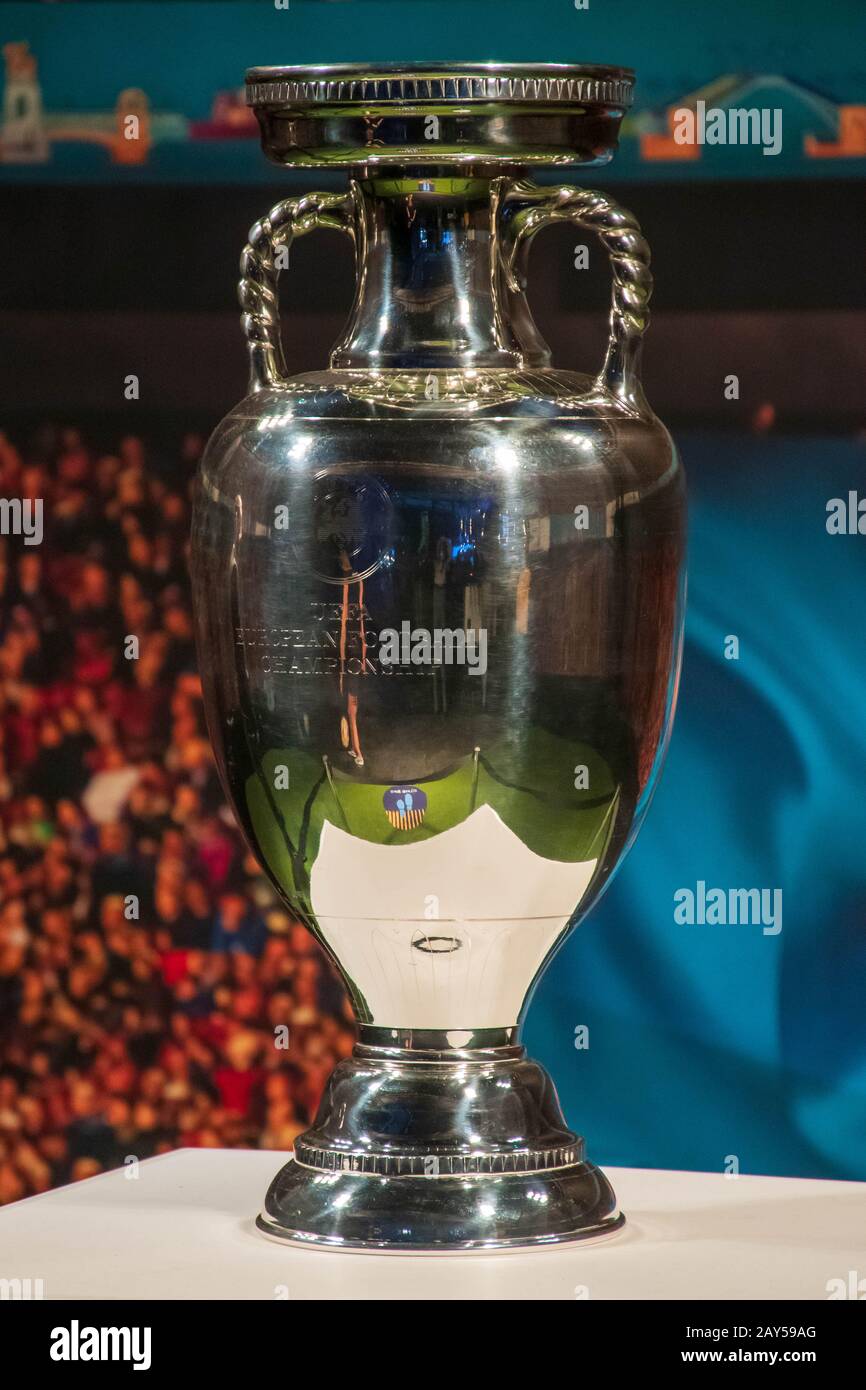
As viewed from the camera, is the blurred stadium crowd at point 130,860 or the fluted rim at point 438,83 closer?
the fluted rim at point 438,83

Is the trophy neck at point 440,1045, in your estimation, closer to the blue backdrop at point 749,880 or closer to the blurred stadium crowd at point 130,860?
the blue backdrop at point 749,880

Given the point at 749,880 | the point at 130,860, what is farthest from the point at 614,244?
the point at 130,860

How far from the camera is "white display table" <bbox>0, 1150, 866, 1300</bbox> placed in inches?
56.7

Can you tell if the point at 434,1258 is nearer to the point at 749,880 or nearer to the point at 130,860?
the point at 749,880

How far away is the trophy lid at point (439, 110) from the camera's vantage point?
4.90ft

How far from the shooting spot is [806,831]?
2.29 m

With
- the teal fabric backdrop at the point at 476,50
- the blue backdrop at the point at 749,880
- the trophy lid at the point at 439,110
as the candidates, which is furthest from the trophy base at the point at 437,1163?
the teal fabric backdrop at the point at 476,50

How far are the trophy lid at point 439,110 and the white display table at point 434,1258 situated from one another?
728 millimetres

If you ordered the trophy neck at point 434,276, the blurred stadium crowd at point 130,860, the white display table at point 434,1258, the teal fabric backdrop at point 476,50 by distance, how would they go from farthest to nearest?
the blurred stadium crowd at point 130,860 → the teal fabric backdrop at point 476,50 → the trophy neck at point 434,276 → the white display table at point 434,1258

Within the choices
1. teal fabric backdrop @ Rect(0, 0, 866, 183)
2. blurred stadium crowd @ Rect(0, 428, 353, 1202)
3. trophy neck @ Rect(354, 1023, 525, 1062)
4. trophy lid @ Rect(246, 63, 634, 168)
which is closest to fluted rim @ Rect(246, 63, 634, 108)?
trophy lid @ Rect(246, 63, 634, 168)

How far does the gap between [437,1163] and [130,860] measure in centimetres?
99

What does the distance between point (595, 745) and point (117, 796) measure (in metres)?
1.04
